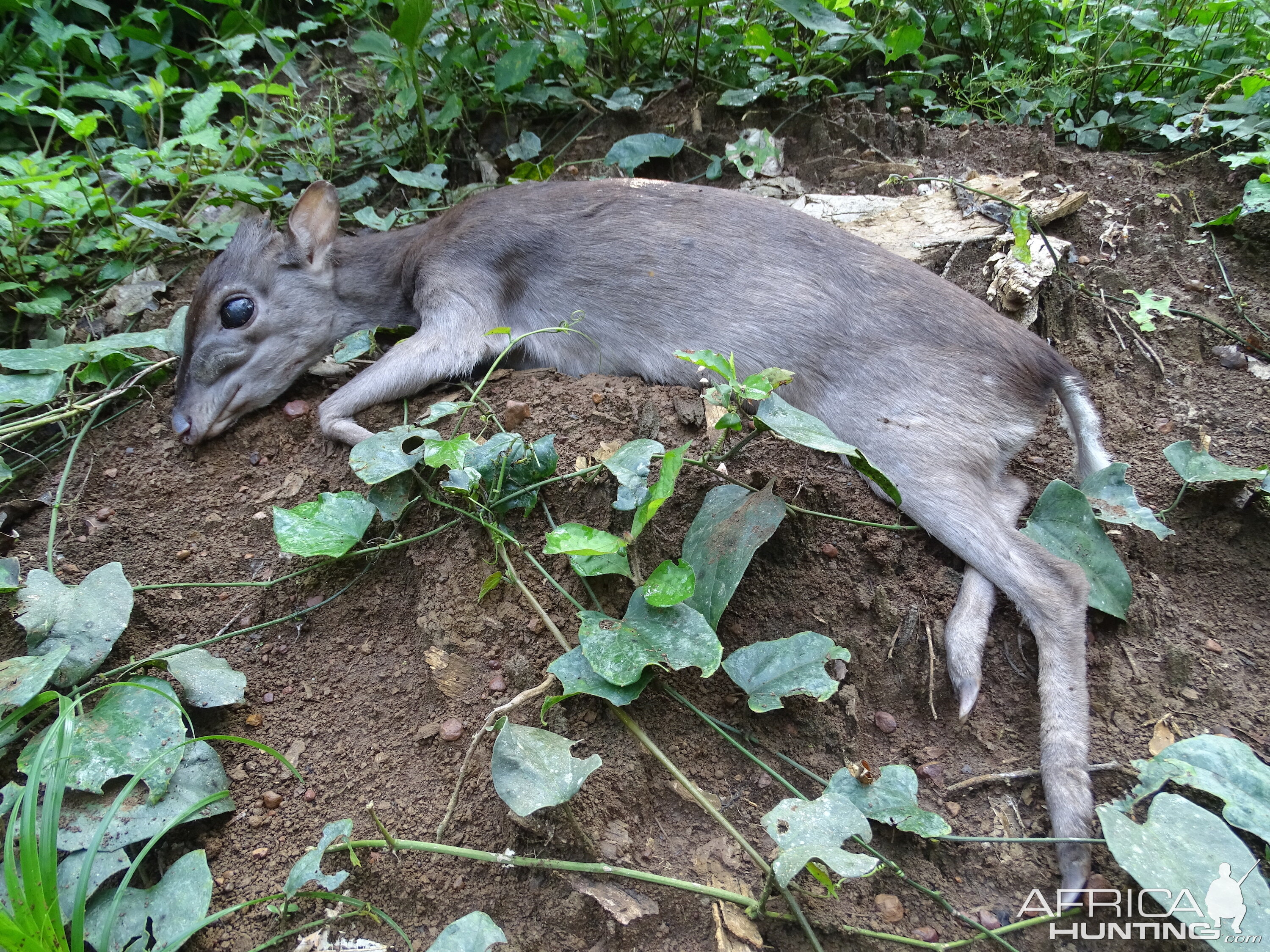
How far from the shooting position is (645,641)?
2201 mm

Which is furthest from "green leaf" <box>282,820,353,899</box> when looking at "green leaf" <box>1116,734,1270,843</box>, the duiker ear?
the duiker ear

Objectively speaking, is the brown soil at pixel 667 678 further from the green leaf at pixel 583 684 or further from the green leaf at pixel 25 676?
the green leaf at pixel 25 676

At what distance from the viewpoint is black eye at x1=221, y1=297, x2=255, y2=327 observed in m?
3.87

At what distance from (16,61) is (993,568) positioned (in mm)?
6561

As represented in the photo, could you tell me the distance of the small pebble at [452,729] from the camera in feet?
7.73

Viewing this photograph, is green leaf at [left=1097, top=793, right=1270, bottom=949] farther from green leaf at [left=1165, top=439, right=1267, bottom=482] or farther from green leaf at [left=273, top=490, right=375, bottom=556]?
green leaf at [left=273, top=490, right=375, bottom=556]

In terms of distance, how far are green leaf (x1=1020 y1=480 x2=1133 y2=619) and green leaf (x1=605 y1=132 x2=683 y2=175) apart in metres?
3.13

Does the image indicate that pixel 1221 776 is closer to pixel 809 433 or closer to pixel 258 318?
pixel 809 433

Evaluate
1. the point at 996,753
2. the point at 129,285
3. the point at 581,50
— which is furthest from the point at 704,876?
the point at 581,50

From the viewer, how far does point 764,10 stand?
16.7 ft

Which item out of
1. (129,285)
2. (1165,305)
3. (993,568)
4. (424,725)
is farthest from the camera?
(129,285)

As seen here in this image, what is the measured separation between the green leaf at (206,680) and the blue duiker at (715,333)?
3.85 ft

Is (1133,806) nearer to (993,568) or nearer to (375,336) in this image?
(993,568)

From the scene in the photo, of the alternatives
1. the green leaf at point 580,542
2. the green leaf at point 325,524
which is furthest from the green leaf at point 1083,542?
the green leaf at point 325,524
